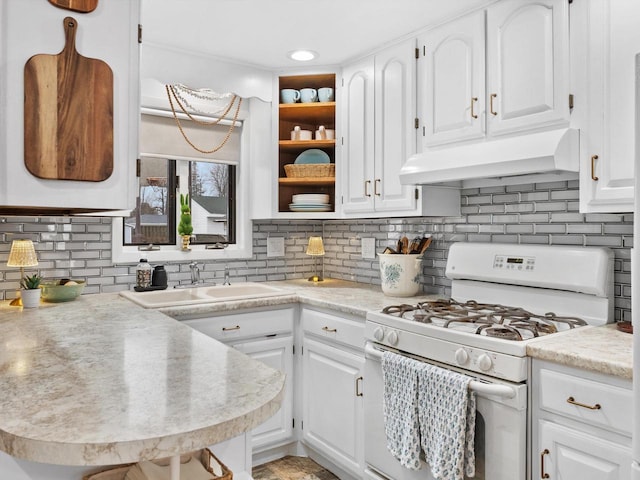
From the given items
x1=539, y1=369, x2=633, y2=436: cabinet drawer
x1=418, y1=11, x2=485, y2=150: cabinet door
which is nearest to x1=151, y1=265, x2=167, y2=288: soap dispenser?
x1=418, y1=11, x2=485, y2=150: cabinet door

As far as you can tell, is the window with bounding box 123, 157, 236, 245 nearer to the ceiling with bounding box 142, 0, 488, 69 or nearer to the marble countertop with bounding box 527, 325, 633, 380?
the ceiling with bounding box 142, 0, 488, 69

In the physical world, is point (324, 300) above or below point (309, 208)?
below

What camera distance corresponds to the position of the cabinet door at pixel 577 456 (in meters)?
1.45

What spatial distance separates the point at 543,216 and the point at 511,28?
2.82 ft

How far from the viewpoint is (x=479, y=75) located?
2.27 meters

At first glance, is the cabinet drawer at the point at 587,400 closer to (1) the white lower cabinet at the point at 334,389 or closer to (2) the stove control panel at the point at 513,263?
(2) the stove control panel at the point at 513,263

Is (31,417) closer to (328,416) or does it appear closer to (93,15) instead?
(93,15)

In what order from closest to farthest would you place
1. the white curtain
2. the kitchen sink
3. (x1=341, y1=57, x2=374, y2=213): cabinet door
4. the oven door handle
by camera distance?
the oven door handle
the kitchen sink
(x1=341, y1=57, x2=374, y2=213): cabinet door
the white curtain

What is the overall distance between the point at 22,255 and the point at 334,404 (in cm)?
174

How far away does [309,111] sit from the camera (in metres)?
3.27

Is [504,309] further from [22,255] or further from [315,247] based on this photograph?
[22,255]

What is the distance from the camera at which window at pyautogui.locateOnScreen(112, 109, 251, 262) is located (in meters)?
3.06

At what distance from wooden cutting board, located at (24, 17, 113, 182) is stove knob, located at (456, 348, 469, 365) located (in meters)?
1.34

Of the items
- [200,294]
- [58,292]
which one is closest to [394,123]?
[200,294]
